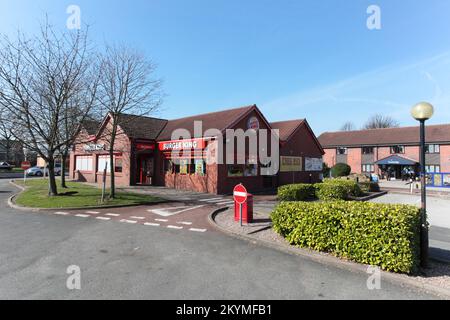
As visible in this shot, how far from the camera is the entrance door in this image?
2178 centimetres

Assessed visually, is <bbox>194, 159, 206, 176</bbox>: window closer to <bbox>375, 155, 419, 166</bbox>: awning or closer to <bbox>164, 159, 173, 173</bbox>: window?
<bbox>164, 159, 173, 173</bbox>: window

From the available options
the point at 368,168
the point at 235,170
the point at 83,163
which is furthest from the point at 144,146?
the point at 368,168

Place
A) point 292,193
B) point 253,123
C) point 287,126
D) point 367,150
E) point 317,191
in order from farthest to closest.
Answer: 1. point 367,150
2. point 287,126
3. point 253,123
4. point 317,191
5. point 292,193

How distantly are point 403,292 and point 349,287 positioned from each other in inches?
32.9

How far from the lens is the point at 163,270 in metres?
5.00

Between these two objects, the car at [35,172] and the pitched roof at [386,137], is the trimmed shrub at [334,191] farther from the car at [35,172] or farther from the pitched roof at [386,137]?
the car at [35,172]

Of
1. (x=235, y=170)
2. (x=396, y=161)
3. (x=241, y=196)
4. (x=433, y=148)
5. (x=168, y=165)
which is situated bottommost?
(x=241, y=196)

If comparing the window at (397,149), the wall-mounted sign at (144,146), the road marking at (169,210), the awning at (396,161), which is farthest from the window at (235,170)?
the window at (397,149)

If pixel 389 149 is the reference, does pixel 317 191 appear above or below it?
below

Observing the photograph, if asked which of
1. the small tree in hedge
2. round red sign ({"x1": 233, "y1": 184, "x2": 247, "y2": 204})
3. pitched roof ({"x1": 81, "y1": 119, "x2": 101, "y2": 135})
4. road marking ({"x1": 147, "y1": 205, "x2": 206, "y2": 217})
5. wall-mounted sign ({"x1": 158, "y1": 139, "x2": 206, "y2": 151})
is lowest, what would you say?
road marking ({"x1": 147, "y1": 205, "x2": 206, "y2": 217})

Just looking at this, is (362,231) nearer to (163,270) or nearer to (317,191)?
(163,270)

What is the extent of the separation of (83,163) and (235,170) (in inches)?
667

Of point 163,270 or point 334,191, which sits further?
point 334,191

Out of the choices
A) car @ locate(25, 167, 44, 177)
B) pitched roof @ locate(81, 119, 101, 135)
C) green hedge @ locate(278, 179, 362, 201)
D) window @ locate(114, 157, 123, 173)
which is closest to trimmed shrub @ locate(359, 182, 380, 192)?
green hedge @ locate(278, 179, 362, 201)
